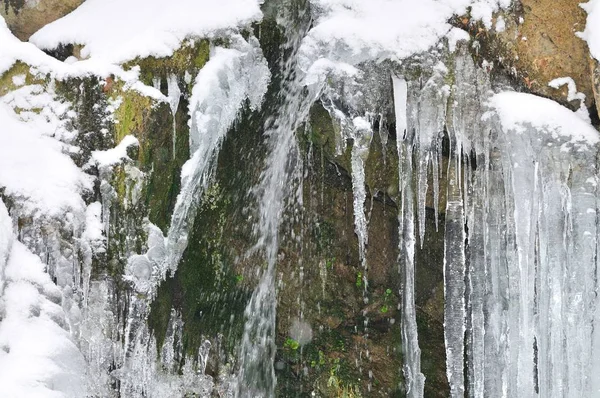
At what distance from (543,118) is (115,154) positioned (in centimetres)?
245

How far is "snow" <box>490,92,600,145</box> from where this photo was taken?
431 centimetres

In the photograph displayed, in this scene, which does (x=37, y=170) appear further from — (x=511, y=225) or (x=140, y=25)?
(x=511, y=225)

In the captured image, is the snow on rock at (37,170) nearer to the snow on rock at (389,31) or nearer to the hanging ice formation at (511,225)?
the snow on rock at (389,31)

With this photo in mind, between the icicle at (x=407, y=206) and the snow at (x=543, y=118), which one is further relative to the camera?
the icicle at (x=407, y=206)

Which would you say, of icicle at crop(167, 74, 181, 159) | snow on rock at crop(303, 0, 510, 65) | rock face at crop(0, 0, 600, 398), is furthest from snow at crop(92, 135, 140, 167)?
snow on rock at crop(303, 0, 510, 65)

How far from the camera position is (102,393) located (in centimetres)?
452

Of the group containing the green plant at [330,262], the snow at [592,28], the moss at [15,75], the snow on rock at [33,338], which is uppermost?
the snow at [592,28]

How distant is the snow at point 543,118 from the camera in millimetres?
4309

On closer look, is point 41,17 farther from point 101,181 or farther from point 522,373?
point 522,373

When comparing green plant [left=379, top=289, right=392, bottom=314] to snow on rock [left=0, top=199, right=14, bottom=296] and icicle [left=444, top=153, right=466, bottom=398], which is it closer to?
icicle [left=444, top=153, right=466, bottom=398]

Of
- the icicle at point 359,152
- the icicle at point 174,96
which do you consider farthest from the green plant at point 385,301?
the icicle at point 174,96

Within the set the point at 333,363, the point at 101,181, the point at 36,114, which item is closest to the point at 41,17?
the point at 36,114

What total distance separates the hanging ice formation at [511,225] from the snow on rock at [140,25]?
1161 mm

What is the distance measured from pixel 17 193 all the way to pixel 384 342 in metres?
3.14
